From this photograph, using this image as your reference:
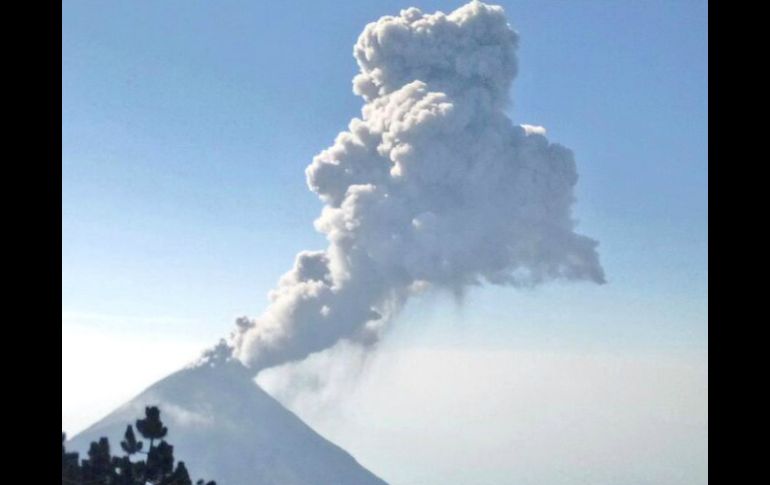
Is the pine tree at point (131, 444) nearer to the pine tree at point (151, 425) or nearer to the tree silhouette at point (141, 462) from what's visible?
the tree silhouette at point (141, 462)

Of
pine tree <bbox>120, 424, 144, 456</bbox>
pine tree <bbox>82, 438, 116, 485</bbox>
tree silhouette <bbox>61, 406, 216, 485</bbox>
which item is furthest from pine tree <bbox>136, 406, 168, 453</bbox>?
pine tree <bbox>82, 438, 116, 485</bbox>

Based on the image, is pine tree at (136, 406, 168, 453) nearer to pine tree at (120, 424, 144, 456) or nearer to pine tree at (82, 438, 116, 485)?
pine tree at (120, 424, 144, 456)

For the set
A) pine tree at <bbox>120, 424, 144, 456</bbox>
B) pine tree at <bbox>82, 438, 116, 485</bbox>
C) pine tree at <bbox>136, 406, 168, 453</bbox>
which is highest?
pine tree at <bbox>136, 406, 168, 453</bbox>

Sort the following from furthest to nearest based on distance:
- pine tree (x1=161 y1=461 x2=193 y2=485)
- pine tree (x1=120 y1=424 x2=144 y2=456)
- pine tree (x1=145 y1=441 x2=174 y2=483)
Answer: pine tree (x1=161 y1=461 x2=193 y2=485) < pine tree (x1=145 y1=441 x2=174 y2=483) < pine tree (x1=120 y1=424 x2=144 y2=456)

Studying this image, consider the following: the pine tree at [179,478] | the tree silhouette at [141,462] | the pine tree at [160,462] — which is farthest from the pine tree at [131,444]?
the pine tree at [179,478]

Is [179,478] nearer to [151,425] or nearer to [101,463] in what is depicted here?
[151,425]

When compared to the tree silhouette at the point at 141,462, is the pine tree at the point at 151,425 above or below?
above
